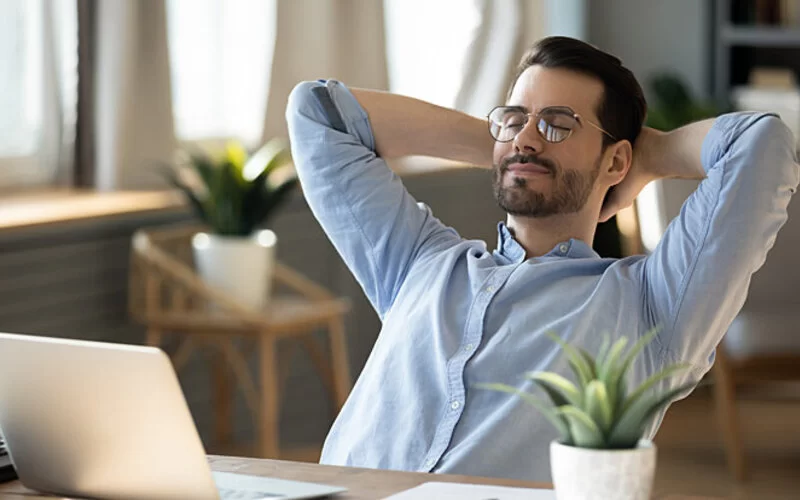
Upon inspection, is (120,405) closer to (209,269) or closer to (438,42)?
(209,269)

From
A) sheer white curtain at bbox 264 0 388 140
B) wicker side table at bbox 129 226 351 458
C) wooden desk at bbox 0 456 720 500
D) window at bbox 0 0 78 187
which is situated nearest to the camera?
wooden desk at bbox 0 456 720 500

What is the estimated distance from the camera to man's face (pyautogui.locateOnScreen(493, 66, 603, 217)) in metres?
1.91

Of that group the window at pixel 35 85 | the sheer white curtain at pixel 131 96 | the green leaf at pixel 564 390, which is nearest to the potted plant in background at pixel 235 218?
the sheer white curtain at pixel 131 96

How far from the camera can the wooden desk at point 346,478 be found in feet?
4.76

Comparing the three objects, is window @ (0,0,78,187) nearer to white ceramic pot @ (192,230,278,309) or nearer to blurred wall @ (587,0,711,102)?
white ceramic pot @ (192,230,278,309)

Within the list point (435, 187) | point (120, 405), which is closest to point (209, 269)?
point (435, 187)

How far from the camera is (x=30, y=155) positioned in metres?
4.02

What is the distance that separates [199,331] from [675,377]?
2.03 metres

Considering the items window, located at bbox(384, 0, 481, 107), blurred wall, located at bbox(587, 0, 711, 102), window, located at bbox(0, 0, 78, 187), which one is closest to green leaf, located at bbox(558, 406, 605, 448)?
window, located at bbox(0, 0, 78, 187)

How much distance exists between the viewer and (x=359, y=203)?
201 centimetres

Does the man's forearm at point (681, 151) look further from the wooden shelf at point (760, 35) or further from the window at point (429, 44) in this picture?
the wooden shelf at point (760, 35)

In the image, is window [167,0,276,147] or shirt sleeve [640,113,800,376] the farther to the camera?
window [167,0,276,147]

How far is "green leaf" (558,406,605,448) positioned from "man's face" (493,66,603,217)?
79 centimetres

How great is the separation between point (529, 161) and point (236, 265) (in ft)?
6.27
